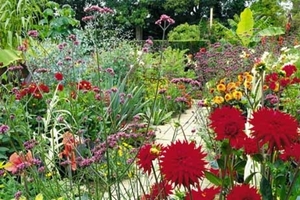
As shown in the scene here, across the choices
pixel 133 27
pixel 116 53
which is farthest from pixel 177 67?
pixel 133 27

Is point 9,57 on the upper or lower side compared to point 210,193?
upper

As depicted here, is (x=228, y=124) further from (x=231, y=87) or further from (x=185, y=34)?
(x=185, y=34)

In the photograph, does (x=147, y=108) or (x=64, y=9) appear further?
(x=64, y=9)

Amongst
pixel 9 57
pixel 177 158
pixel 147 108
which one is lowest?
pixel 147 108

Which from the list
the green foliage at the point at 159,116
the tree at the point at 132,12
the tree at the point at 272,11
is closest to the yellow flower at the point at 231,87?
the green foliage at the point at 159,116

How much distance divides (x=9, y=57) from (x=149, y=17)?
23.7 meters

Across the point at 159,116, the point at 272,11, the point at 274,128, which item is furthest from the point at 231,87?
the point at 272,11

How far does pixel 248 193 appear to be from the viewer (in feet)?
3.18

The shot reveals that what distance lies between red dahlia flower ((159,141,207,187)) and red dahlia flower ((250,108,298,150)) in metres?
0.13

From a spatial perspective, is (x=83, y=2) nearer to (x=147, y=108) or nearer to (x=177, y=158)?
(x=147, y=108)

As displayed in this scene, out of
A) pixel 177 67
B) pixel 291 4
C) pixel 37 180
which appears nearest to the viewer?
pixel 37 180

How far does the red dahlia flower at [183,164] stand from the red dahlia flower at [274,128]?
0.43 ft

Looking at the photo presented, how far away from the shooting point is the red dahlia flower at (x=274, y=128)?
952mm

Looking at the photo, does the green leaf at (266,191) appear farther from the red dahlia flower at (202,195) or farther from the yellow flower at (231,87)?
the yellow flower at (231,87)
